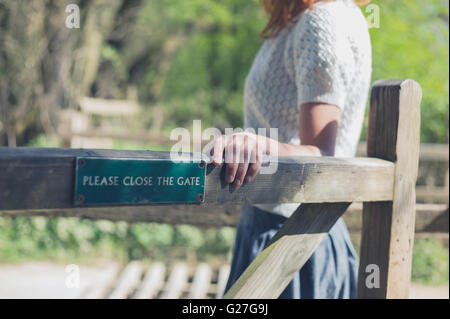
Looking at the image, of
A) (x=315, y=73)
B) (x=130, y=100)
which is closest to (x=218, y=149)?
(x=315, y=73)

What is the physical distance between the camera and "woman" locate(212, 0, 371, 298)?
4.77ft

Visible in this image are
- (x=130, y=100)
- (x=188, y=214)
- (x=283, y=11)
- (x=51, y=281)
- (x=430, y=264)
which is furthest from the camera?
(x=130, y=100)

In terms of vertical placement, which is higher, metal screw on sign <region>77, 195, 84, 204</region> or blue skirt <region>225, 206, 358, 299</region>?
metal screw on sign <region>77, 195, 84, 204</region>

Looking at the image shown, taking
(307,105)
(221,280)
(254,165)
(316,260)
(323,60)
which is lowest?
(221,280)

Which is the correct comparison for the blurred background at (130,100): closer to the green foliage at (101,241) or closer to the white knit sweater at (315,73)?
the green foliage at (101,241)

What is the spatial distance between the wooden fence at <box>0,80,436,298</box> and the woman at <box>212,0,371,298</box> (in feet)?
0.20

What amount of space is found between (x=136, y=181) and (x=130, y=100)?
15.2m

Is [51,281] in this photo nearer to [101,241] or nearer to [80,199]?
[101,241]

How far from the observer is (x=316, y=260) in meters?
1.74

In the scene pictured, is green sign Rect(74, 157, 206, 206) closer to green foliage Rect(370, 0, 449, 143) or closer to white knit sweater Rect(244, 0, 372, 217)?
white knit sweater Rect(244, 0, 372, 217)

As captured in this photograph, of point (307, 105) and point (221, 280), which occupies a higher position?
point (307, 105)

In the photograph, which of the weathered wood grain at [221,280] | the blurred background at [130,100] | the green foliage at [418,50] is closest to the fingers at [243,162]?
the blurred background at [130,100]

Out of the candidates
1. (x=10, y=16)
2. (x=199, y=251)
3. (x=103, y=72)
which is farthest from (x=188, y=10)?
(x=199, y=251)

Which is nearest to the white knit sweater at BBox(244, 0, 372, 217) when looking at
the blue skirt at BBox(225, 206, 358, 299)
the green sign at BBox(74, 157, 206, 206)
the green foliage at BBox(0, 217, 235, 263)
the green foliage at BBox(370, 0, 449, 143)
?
the blue skirt at BBox(225, 206, 358, 299)
